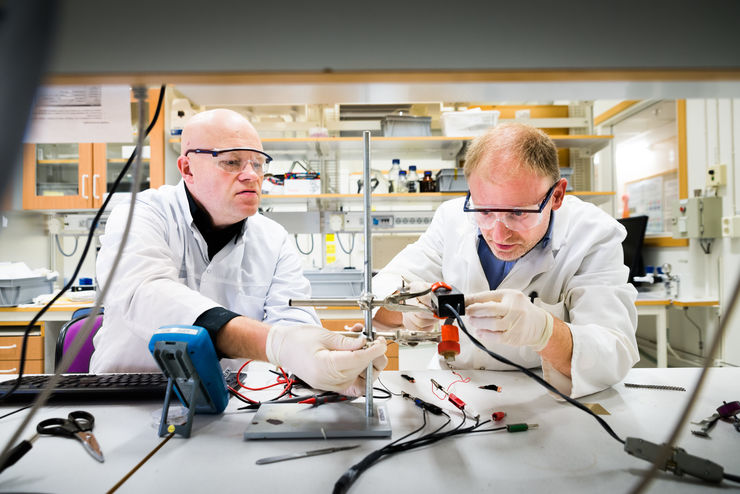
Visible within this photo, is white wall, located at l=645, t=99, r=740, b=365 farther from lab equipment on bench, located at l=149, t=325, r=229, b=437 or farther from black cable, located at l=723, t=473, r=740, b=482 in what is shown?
lab equipment on bench, located at l=149, t=325, r=229, b=437

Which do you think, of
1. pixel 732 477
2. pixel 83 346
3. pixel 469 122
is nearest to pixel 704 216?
pixel 469 122

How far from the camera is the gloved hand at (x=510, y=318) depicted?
860 mm

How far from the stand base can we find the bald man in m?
0.09

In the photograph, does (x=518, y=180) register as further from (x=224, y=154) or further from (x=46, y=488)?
(x=46, y=488)

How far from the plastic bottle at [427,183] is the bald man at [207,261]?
158 cm

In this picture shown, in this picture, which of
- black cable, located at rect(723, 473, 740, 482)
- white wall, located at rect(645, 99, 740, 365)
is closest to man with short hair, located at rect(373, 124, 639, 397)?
black cable, located at rect(723, 473, 740, 482)

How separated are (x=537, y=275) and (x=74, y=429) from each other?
119cm

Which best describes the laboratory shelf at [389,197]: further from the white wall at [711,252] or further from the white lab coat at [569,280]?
the white lab coat at [569,280]

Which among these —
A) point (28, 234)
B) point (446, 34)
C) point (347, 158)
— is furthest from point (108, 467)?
point (28, 234)

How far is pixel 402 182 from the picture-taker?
292 cm

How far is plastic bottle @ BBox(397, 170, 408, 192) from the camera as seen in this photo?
291 cm

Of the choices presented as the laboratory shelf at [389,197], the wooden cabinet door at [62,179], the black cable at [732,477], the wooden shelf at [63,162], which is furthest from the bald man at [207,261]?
the wooden shelf at [63,162]

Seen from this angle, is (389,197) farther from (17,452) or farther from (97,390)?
(17,452)

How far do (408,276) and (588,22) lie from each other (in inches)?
42.5
